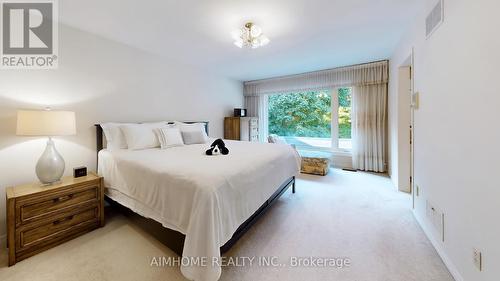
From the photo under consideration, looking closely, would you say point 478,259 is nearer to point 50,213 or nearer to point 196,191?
point 196,191

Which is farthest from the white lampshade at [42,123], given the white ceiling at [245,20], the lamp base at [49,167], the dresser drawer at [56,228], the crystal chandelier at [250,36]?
the crystal chandelier at [250,36]

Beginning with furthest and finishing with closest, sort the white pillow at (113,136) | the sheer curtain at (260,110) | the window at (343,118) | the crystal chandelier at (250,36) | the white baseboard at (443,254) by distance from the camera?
the sheer curtain at (260,110) < the window at (343,118) < the white pillow at (113,136) < the crystal chandelier at (250,36) < the white baseboard at (443,254)

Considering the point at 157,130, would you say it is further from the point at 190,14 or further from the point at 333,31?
the point at 333,31

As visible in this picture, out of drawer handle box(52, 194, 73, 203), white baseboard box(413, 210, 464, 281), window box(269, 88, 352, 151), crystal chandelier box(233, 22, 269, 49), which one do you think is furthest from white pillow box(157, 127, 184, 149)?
window box(269, 88, 352, 151)

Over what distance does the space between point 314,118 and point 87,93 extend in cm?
460

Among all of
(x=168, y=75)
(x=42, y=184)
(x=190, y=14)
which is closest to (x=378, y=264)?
(x=190, y=14)

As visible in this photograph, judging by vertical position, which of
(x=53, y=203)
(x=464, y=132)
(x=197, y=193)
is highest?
(x=464, y=132)

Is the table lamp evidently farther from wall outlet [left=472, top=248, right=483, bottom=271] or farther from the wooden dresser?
wall outlet [left=472, top=248, right=483, bottom=271]

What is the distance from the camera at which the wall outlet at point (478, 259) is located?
3.84 ft

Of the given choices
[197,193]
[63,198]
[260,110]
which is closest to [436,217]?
[197,193]

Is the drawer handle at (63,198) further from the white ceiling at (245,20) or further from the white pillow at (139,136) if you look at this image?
the white ceiling at (245,20)

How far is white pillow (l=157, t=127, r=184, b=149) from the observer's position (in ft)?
9.25

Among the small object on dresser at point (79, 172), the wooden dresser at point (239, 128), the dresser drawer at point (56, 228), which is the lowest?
the dresser drawer at point (56, 228)

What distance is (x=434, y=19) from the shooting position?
5.74ft
